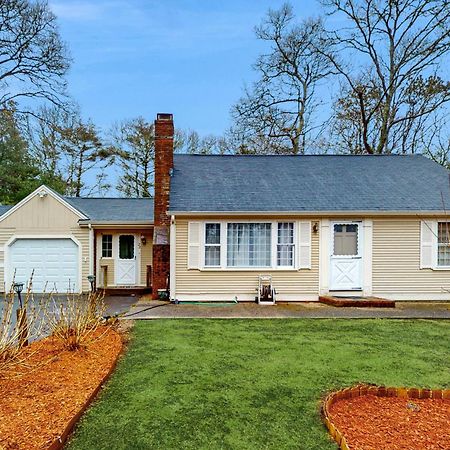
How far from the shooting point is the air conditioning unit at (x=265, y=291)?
10930mm

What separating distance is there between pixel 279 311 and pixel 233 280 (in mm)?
1914

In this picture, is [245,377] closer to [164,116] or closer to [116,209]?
[164,116]

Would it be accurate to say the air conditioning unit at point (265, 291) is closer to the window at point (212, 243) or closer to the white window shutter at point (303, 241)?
the white window shutter at point (303, 241)

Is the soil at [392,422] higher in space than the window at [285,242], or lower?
lower

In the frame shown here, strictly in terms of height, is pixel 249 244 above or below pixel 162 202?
below

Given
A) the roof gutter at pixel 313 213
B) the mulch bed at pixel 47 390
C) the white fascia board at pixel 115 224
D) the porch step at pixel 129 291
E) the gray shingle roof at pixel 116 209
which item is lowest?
the porch step at pixel 129 291

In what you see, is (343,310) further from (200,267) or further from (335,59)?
(335,59)

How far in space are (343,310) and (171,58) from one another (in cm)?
1480

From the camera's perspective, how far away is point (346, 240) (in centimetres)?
1133

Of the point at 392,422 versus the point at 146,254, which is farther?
the point at 146,254

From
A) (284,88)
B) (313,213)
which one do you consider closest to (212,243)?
(313,213)

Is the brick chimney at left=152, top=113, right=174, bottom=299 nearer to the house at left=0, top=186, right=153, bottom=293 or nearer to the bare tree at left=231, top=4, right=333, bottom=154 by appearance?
the house at left=0, top=186, right=153, bottom=293

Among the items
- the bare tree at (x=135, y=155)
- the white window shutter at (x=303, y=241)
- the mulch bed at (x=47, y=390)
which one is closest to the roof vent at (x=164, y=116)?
the white window shutter at (x=303, y=241)

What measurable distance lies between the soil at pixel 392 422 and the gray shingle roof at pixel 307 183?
706 cm
